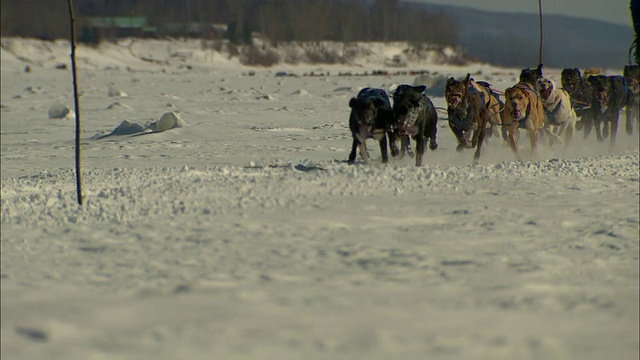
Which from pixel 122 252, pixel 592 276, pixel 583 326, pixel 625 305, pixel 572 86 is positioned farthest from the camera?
pixel 572 86

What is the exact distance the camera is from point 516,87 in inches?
449

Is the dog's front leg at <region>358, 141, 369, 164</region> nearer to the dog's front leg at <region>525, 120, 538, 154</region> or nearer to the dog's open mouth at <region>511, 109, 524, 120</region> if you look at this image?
the dog's open mouth at <region>511, 109, 524, 120</region>

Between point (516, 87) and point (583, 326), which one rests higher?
point (516, 87)

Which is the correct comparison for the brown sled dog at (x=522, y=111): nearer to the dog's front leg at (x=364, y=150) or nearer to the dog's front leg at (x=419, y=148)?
the dog's front leg at (x=419, y=148)

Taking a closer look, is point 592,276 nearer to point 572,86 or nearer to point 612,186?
point 612,186

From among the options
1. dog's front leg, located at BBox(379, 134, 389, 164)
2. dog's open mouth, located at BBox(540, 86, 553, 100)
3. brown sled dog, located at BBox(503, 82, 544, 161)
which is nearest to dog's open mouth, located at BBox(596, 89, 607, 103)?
dog's open mouth, located at BBox(540, 86, 553, 100)

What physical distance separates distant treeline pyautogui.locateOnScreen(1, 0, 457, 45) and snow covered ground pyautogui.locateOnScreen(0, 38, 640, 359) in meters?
83.8

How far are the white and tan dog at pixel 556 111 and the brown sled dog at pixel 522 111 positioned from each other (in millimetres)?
657

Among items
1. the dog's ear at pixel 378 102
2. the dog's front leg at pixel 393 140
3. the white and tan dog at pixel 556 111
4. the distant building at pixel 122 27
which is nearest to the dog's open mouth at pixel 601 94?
the white and tan dog at pixel 556 111

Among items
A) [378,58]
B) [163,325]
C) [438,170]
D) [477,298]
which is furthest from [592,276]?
[378,58]

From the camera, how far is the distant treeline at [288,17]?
9944cm

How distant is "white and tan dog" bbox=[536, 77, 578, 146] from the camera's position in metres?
12.3

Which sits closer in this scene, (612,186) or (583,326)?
(583,326)

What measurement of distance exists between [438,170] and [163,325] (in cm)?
529
